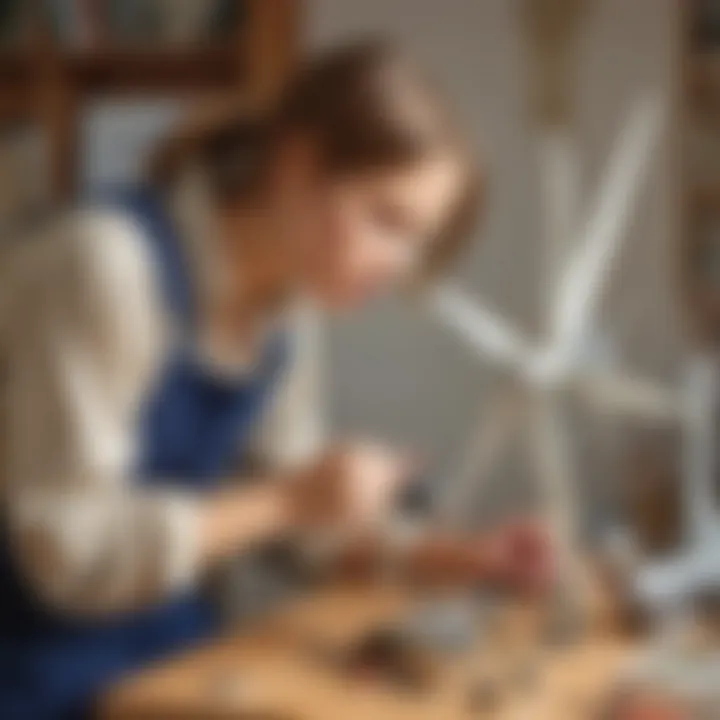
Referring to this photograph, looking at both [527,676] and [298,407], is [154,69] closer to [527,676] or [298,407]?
[298,407]

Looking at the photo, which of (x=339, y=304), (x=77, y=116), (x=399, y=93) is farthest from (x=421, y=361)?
(x=77, y=116)

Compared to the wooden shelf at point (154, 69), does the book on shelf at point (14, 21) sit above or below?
above

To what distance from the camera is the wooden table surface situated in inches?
36.9

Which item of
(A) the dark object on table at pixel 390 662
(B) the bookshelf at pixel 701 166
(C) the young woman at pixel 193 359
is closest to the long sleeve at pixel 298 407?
(C) the young woman at pixel 193 359

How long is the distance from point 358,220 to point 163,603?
27cm

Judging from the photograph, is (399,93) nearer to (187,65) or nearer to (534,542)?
(187,65)

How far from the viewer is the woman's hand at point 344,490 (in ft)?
3.29

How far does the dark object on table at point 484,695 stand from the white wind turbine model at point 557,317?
0.36 ft

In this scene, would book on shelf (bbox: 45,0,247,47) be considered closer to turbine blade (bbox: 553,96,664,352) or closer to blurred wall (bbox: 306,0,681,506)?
blurred wall (bbox: 306,0,681,506)

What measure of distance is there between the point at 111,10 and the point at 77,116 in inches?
2.9

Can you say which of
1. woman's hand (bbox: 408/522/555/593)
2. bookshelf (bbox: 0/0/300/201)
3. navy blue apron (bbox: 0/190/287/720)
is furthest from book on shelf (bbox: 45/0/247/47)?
woman's hand (bbox: 408/522/555/593)

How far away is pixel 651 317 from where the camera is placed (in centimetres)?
108

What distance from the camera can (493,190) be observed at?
1.03 m

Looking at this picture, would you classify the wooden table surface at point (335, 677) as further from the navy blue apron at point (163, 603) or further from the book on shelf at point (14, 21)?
the book on shelf at point (14, 21)
